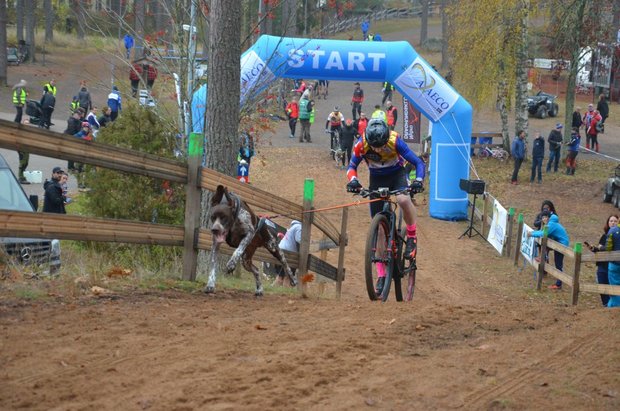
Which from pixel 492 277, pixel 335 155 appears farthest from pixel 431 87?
Answer: pixel 335 155

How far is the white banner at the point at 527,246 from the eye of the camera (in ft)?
62.4

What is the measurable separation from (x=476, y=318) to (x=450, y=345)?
51.9 inches

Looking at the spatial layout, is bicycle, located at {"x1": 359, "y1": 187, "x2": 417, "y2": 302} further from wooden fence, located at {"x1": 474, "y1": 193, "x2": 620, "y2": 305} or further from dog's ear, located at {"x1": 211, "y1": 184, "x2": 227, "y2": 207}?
wooden fence, located at {"x1": 474, "y1": 193, "x2": 620, "y2": 305}

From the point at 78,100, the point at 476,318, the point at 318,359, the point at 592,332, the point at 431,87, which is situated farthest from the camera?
the point at 78,100

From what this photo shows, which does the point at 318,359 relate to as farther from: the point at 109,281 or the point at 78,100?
the point at 78,100

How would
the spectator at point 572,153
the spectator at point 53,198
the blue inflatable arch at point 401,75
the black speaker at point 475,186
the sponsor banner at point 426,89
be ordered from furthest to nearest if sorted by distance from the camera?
1. the spectator at point 572,153
2. the black speaker at point 475,186
3. the sponsor banner at point 426,89
4. the blue inflatable arch at point 401,75
5. the spectator at point 53,198

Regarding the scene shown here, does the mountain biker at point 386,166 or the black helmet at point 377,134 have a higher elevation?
the black helmet at point 377,134

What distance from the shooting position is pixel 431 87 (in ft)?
75.4

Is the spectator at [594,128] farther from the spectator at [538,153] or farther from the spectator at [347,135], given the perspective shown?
the spectator at [347,135]

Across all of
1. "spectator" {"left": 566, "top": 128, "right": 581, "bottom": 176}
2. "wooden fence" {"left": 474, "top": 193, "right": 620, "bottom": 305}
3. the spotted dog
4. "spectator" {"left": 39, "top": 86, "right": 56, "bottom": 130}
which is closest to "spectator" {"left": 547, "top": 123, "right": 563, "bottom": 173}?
"spectator" {"left": 566, "top": 128, "right": 581, "bottom": 176}

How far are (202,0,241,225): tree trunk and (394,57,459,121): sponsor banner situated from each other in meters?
11.0

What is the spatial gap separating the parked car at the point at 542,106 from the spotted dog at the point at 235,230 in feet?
A: 141

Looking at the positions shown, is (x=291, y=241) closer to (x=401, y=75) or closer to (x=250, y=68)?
(x=250, y=68)

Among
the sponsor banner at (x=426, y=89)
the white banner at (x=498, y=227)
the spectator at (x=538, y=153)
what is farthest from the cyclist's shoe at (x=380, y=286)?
the spectator at (x=538, y=153)
